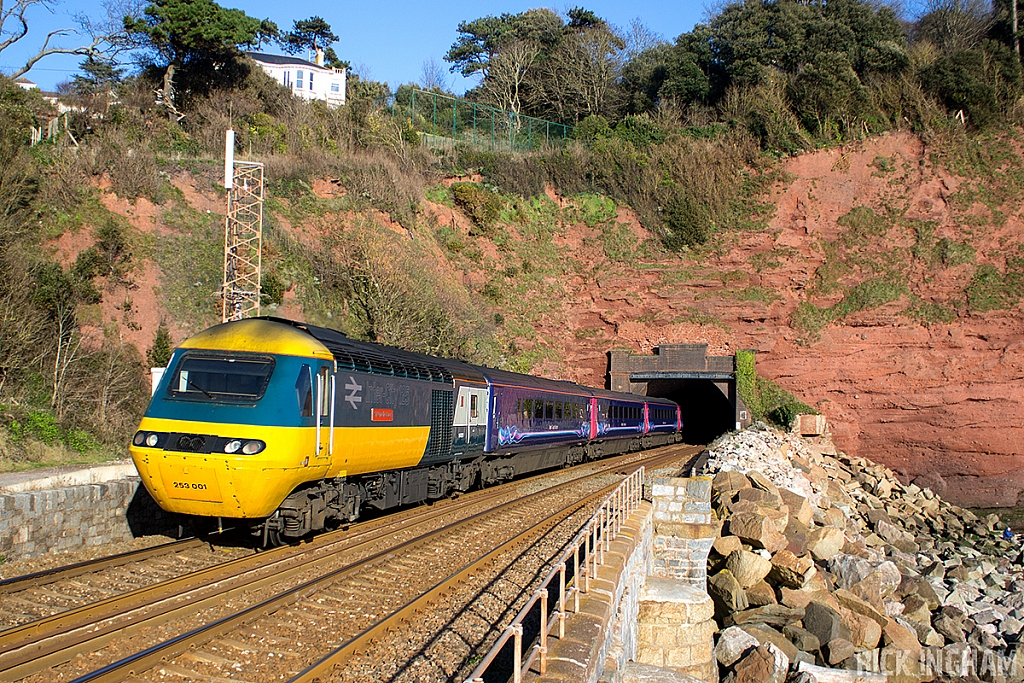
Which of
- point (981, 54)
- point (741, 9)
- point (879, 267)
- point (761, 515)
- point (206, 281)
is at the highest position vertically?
point (741, 9)

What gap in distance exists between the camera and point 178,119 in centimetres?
4038

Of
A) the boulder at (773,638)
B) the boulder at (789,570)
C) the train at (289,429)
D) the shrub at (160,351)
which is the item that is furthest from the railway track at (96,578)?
the shrub at (160,351)

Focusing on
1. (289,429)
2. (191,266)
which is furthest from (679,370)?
(289,429)

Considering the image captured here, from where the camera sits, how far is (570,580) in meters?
8.30

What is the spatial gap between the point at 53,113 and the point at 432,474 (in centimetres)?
3343

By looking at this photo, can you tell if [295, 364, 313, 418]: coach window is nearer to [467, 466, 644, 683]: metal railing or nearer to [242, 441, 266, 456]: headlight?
[242, 441, 266, 456]: headlight

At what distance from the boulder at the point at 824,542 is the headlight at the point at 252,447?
1290cm

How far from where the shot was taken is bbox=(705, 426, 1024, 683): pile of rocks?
41.6 feet

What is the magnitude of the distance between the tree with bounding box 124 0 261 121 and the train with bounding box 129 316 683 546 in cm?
3427

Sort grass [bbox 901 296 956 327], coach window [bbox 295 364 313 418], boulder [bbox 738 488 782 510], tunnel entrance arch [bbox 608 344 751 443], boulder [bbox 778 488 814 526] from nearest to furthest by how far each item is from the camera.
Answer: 1. coach window [bbox 295 364 313 418]
2. boulder [bbox 738 488 782 510]
3. boulder [bbox 778 488 814 526]
4. grass [bbox 901 296 956 327]
5. tunnel entrance arch [bbox 608 344 751 443]

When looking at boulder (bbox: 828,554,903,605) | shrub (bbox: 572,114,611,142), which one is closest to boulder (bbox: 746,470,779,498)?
boulder (bbox: 828,554,903,605)

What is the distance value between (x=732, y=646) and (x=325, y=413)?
7.69 metres

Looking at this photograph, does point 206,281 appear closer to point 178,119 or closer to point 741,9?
point 178,119

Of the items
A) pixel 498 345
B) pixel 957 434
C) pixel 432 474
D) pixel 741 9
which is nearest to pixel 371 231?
pixel 498 345
